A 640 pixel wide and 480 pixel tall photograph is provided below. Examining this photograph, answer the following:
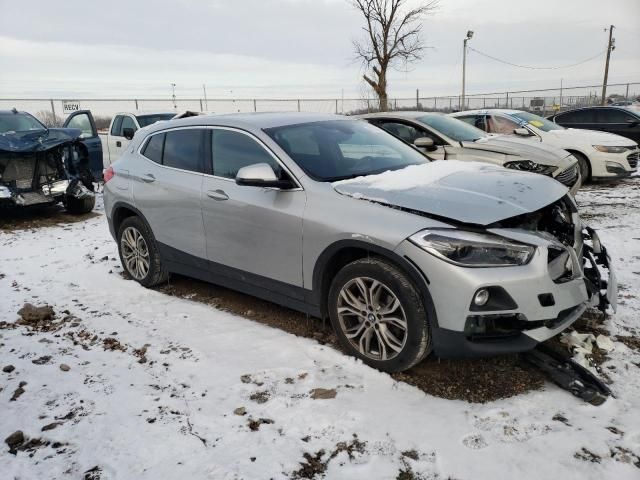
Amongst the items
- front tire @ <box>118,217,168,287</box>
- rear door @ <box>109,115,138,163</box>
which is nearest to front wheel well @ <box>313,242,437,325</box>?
front tire @ <box>118,217,168,287</box>

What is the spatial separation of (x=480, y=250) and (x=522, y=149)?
18.0 feet

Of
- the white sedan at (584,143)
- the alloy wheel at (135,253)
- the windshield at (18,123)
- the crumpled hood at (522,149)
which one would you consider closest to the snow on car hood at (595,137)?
the white sedan at (584,143)

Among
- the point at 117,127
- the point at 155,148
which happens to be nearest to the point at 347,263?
the point at 155,148

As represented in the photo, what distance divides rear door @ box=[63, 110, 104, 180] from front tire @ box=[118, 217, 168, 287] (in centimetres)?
524

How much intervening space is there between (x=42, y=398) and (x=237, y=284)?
1.59 metres

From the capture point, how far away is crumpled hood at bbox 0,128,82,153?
25.9 feet

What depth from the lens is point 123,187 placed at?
5168mm

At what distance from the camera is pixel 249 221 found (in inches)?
153

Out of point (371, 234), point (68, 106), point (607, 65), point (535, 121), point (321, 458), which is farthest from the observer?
point (607, 65)

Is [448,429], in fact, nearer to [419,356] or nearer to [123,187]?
[419,356]

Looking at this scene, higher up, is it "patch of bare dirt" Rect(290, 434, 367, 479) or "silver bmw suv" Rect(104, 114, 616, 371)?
"silver bmw suv" Rect(104, 114, 616, 371)

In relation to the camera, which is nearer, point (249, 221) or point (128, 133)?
point (249, 221)

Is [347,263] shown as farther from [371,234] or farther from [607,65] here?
[607,65]

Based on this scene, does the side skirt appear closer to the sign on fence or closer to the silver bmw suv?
the silver bmw suv
